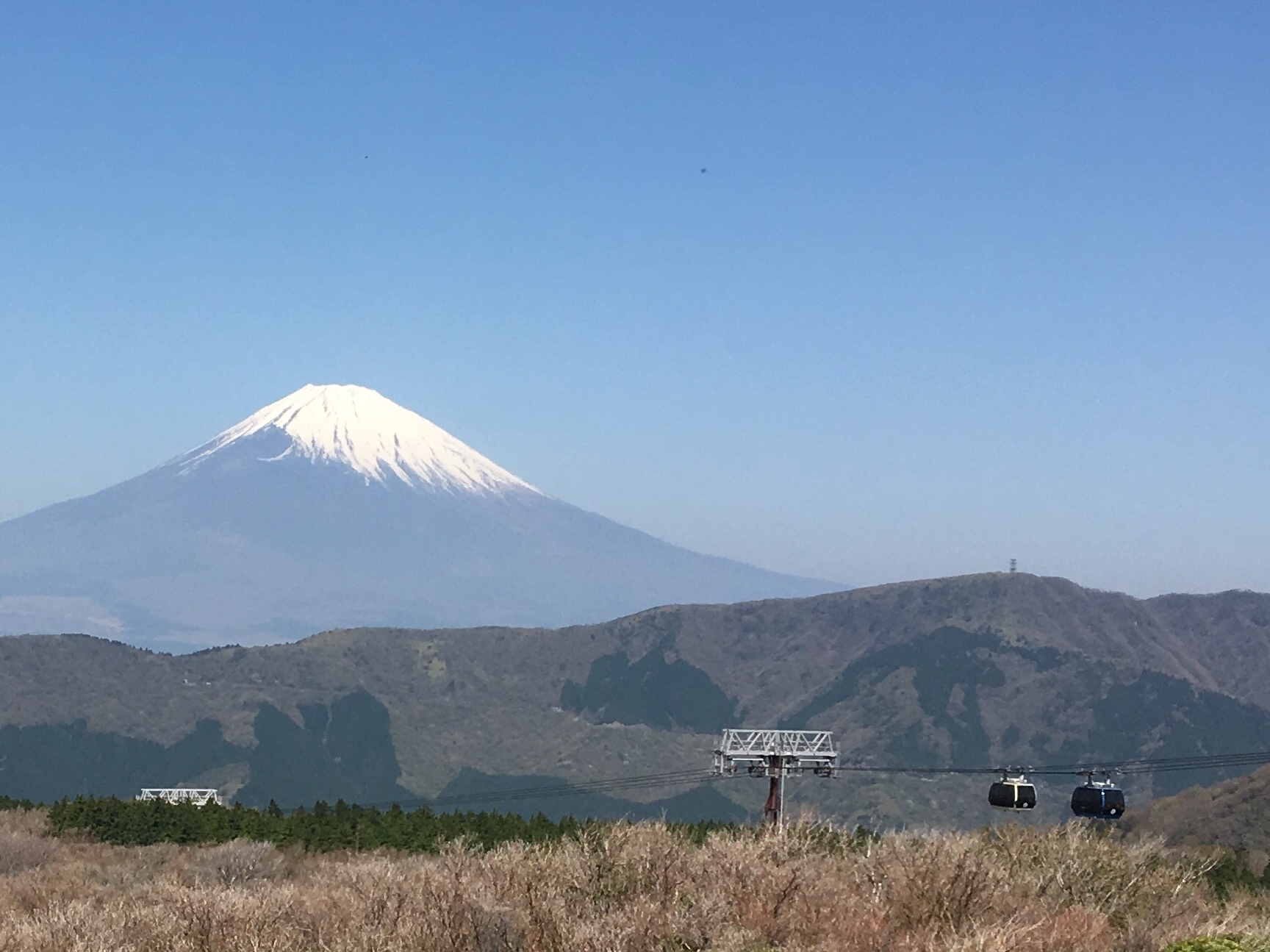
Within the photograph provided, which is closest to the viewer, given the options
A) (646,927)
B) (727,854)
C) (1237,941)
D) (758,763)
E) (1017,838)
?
(1237,941)

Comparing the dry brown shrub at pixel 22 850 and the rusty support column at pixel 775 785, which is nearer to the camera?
the rusty support column at pixel 775 785

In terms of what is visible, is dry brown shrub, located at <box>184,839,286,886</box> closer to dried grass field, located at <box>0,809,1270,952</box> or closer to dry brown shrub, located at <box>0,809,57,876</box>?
dry brown shrub, located at <box>0,809,57,876</box>

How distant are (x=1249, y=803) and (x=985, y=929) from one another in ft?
445

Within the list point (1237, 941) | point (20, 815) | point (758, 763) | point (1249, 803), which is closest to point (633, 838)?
point (1237, 941)

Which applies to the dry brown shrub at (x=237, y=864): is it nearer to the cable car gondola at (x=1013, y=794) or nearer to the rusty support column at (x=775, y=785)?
the rusty support column at (x=775, y=785)

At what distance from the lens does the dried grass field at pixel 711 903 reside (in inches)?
1088

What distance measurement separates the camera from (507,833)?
79.7 m

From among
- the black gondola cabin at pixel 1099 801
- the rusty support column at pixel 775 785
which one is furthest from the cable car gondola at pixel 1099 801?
the rusty support column at pixel 775 785

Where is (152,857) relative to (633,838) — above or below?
below

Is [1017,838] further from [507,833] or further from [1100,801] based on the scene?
[507,833]

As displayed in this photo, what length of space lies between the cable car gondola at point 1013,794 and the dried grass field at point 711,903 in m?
6.44

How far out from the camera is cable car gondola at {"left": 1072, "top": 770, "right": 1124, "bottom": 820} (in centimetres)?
4472

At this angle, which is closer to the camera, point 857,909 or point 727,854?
point 857,909

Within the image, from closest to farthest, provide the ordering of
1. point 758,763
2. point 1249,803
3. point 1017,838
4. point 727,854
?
point 727,854 → point 1017,838 → point 758,763 → point 1249,803
